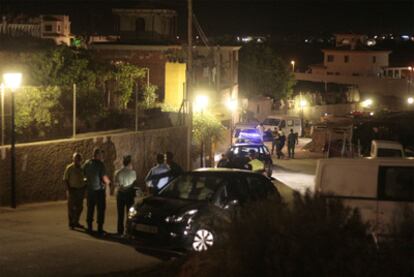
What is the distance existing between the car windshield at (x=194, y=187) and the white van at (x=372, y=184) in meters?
1.79

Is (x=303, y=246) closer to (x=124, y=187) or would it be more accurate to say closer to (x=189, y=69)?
(x=124, y=187)

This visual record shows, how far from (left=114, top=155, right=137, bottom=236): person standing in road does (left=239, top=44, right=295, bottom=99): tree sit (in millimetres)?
61116

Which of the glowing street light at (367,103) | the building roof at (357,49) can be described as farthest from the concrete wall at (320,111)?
the building roof at (357,49)

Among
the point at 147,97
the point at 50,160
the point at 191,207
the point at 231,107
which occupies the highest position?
the point at 147,97

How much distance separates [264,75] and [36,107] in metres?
54.5

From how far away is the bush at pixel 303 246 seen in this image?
25.4 ft

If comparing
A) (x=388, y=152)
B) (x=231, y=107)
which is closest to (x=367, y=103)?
(x=231, y=107)

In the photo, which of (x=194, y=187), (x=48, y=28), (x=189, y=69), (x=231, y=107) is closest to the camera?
(x=194, y=187)

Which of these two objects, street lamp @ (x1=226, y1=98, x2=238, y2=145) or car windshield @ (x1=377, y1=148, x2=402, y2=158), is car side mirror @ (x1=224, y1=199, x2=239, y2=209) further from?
street lamp @ (x1=226, y1=98, x2=238, y2=145)

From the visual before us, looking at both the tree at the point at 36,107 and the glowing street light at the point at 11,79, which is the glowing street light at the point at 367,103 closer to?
the tree at the point at 36,107

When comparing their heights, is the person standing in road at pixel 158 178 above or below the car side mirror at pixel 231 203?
above

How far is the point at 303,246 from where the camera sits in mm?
8031

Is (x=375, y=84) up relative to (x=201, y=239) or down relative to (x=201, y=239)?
up

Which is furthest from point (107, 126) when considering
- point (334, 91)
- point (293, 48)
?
point (293, 48)
